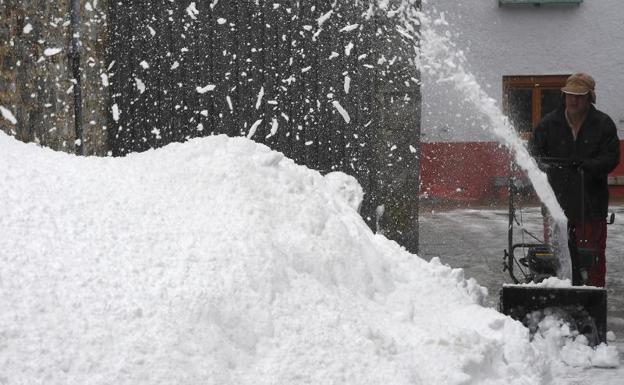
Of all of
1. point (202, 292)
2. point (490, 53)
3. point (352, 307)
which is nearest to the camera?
point (202, 292)

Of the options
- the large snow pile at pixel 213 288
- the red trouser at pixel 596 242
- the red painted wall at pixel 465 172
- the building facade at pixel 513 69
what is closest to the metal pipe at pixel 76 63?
the large snow pile at pixel 213 288

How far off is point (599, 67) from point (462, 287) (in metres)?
11.9

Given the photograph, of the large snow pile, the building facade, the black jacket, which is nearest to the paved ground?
the black jacket

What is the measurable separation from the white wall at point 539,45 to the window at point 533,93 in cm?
13

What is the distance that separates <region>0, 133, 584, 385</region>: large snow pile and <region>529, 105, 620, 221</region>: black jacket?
1511 mm

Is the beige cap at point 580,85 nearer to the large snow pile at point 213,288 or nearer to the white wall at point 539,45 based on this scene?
the large snow pile at point 213,288

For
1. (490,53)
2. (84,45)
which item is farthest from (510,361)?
(490,53)

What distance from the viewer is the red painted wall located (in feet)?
46.3

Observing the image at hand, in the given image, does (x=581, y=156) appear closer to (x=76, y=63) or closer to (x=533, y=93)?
(x=76, y=63)

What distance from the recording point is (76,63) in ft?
16.6

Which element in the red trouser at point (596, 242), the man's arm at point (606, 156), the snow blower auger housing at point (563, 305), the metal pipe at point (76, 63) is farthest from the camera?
the red trouser at point (596, 242)

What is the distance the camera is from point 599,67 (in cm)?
1465

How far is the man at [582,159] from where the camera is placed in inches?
203

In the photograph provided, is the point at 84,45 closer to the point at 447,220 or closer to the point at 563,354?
the point at 563,354
